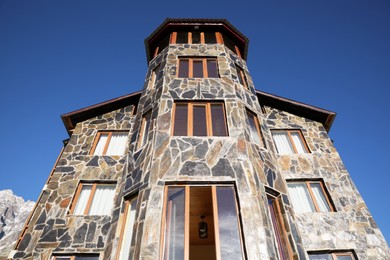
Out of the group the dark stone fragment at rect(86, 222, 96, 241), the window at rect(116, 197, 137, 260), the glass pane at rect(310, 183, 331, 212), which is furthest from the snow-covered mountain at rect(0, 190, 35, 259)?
the glass pane at rect(310, 183, 331, 212)

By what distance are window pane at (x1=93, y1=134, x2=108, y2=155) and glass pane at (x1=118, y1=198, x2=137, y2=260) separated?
5148 mm

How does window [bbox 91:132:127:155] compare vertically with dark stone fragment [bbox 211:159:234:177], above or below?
above

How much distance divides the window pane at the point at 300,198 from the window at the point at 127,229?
22.6 ft

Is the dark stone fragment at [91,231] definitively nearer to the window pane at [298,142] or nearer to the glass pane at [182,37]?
the glass pane at [182,37]

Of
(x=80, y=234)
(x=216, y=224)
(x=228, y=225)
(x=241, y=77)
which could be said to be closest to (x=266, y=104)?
(x=241, y=77)

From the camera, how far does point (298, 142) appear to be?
13305 millimetres

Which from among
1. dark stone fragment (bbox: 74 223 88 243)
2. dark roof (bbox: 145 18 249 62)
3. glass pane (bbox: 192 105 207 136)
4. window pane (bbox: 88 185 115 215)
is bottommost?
dark stone fragment (bbox: 74 223 88 243)

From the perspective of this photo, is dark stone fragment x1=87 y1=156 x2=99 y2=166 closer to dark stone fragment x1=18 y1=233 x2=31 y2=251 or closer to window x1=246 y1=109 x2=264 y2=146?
dark stone fragment x1=18 y1=233 x2=31 y2=251

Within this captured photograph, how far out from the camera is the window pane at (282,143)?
12802 mm

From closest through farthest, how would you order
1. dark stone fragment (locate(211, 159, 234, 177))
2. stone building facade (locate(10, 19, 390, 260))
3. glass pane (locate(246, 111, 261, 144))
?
1. stone building facade (locate(10, 19, 390, 260))
2. dark stone fragment (locate(211, 159, 234, 177))
3. glass pane (locate(246, 111, 261, 144))

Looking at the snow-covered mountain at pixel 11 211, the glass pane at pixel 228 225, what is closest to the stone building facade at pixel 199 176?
the glass pane at pixel 228 225

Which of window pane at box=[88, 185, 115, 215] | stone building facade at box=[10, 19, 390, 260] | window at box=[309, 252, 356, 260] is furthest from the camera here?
window pane at box=[88, 185, 115, 215]

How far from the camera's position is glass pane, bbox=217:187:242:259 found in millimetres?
5824

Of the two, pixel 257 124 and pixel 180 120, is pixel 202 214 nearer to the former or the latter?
pixel 180 120
